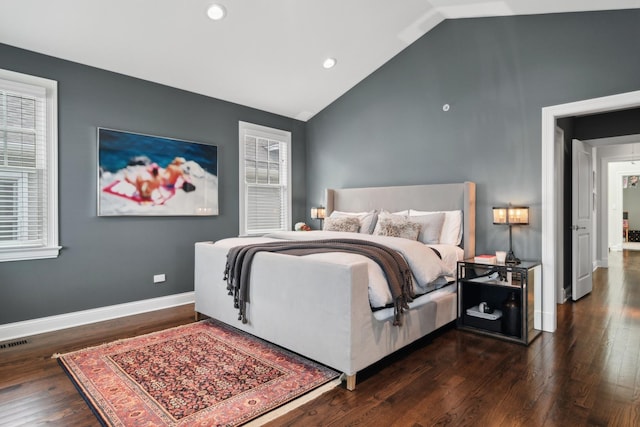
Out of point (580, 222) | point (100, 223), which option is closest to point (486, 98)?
point (580, 222)

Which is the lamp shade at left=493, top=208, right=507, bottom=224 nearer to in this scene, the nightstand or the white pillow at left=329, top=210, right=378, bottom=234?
the nightstand

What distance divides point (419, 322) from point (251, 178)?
325 centimetres

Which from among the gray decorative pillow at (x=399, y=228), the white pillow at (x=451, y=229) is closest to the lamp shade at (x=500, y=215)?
the white pillow at (x=451, y=229)

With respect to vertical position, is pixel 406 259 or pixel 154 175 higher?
pixel 154 175

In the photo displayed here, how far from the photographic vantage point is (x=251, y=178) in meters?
5.22

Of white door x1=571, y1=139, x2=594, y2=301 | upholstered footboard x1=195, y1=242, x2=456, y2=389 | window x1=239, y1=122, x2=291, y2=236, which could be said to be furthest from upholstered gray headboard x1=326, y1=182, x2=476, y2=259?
white door x1=571, y1=139, x2=594, y2=301

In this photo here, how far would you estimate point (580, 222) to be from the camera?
14.9 feet

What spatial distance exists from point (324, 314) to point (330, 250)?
1.88ft

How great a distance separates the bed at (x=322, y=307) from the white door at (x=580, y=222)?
1514 millimetres

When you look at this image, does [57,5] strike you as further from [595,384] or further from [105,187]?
[595,384]

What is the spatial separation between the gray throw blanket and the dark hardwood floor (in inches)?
18.9

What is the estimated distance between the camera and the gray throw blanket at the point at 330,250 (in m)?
2.52

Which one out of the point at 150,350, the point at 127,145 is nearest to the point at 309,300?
the point at 150,350

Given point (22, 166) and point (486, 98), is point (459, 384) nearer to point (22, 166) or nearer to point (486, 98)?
point (486, 98)
